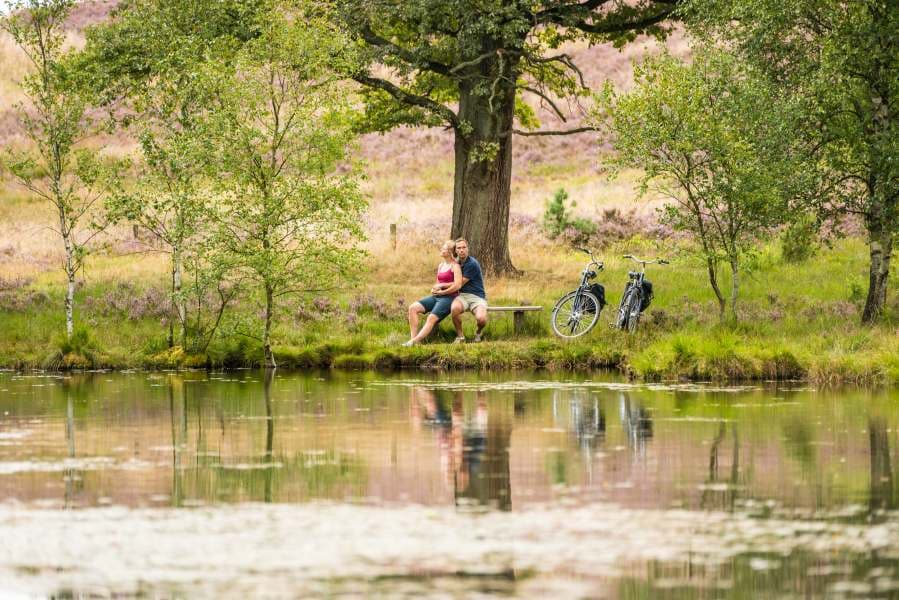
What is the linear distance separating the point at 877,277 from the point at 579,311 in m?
4.94

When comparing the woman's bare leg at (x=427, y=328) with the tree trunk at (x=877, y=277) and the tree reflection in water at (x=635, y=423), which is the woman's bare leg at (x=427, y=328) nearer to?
the tree reflection in water at (x=635, y=423)

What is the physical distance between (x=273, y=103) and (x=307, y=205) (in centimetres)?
191

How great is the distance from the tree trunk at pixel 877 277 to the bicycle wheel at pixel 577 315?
4471 millimetres

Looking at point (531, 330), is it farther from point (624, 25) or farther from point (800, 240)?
point (624, 25)

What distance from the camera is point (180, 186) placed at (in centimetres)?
2389

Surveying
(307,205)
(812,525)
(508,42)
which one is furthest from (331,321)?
(812,525)

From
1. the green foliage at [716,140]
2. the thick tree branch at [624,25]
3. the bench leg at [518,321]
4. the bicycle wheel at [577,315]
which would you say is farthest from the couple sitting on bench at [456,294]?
the thick tree branch at [624,25]

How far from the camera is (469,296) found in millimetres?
24047

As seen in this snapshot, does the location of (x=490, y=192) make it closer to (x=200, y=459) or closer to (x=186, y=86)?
(x=186, y=86)

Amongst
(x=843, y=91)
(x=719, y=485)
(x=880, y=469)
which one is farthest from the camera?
(x=843, y=91)

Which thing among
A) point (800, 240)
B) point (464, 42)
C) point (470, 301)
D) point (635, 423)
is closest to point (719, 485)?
point (635, 423)

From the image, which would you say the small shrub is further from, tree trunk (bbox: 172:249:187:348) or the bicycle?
the bicycle

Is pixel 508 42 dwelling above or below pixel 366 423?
above

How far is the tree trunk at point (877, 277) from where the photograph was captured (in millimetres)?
23938
